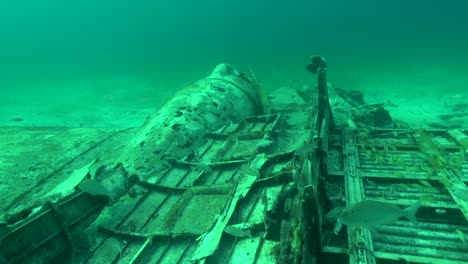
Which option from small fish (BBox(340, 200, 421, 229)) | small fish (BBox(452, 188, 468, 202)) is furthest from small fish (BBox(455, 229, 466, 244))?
small fish (BBox(340, 200, 421, 229))

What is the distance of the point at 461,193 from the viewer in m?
4.54

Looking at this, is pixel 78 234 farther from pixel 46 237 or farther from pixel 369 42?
pixel 369 42

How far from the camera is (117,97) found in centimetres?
2709

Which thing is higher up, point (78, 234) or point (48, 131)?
point (48, 131)

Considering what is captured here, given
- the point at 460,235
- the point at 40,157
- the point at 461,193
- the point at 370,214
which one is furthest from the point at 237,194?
the point at 40,157

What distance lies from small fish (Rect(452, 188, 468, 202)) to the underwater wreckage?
25 mm

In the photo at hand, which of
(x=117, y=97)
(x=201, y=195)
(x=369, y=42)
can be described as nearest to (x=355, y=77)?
(x=117, y=97)

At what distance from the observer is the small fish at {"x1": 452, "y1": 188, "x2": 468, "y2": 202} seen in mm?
4425

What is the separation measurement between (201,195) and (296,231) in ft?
7.20

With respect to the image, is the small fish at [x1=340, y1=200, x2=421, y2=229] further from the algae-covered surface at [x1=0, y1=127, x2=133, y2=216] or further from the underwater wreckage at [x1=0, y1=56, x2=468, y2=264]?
the algae-covered surface at [x1=0, y1=127, x2=133, y2=216]

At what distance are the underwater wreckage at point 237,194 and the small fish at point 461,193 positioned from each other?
0.03 metres

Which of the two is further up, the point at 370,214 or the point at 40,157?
the point at 40,157

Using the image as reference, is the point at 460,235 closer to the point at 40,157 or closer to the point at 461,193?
the point at 461,193

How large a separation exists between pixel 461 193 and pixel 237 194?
3307 mm
